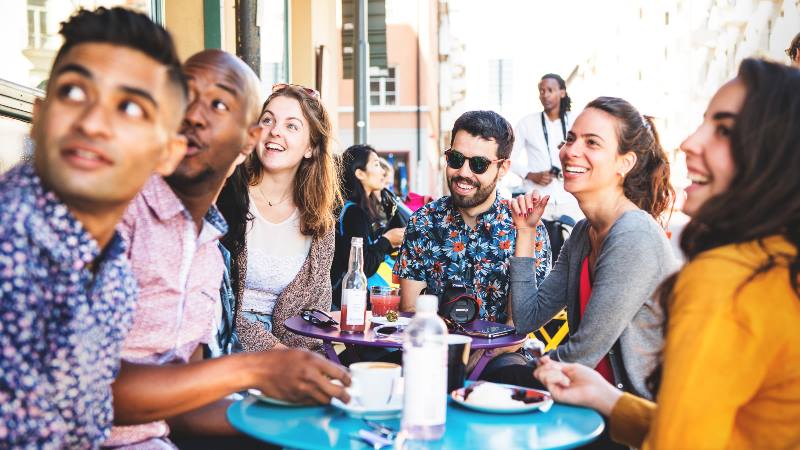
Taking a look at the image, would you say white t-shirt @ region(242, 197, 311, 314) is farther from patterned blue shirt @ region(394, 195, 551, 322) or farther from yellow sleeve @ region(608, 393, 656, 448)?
yellow sleeve @ region(608, 393, 656, 448)

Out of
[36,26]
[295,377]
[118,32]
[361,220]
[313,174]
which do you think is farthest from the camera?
[361,220]

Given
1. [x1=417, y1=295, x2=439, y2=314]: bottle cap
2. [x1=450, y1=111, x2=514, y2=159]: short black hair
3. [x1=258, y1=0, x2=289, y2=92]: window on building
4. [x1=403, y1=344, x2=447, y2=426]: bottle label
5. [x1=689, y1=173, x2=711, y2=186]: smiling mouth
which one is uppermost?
[x1=258, y1=0, x2=289, y2=92]: window on building

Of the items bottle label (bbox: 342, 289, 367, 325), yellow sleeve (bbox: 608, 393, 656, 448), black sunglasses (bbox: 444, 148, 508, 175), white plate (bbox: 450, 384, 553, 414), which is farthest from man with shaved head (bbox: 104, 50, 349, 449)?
black sunglasses (bbox: 444, 148, 508, 175)

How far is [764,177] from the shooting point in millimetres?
1744

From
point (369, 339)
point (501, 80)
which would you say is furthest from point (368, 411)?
point (501, 80)

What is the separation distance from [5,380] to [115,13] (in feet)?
2.60

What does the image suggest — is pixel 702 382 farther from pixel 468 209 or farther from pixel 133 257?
pixel 468 209

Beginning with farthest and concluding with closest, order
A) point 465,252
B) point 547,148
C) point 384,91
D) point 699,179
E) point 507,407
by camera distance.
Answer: point 384,91, point 547,148, point 465,252, point 507,407, point 699,179

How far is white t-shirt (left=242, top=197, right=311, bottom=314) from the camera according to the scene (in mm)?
4055

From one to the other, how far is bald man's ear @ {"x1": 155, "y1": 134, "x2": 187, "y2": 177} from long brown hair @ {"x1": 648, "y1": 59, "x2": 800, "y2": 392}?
120 cm

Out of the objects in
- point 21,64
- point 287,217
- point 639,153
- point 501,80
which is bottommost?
point 287,217

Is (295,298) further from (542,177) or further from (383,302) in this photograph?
(542,177)

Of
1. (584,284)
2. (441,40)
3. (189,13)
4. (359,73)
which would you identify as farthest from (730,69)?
(441,40)

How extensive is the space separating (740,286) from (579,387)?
0.81 meters
